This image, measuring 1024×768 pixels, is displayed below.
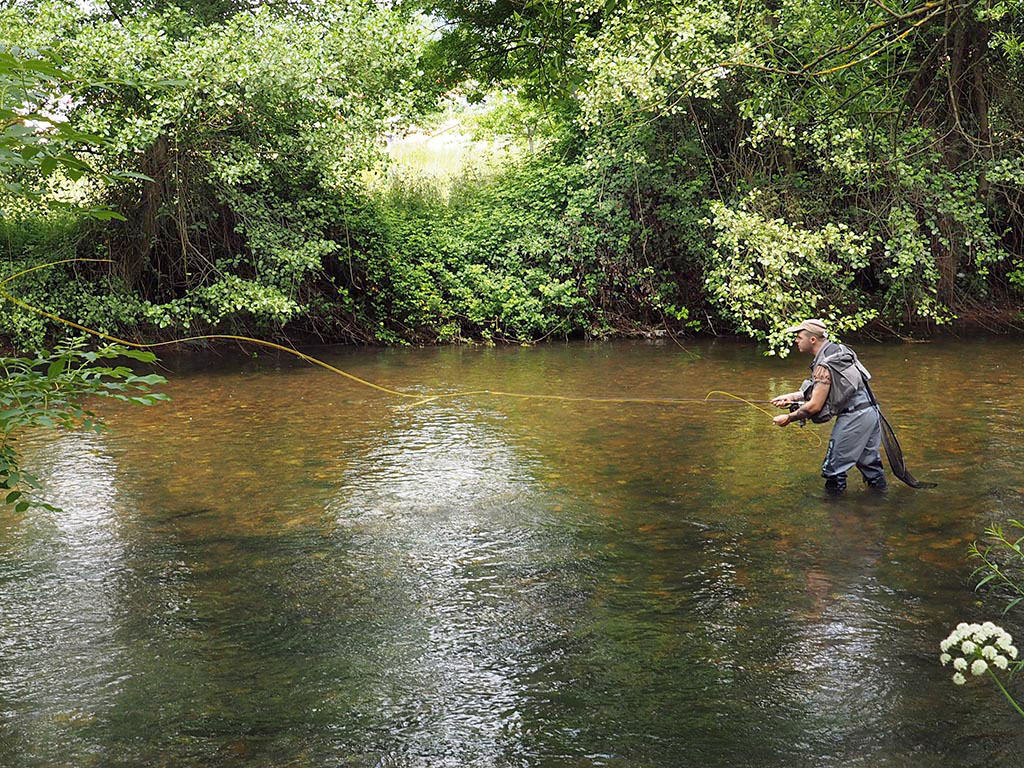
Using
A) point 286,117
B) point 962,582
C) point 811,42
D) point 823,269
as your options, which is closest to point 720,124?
point 823,269

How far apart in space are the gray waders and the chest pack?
2.3 inches

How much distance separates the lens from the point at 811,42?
1240 centimetres

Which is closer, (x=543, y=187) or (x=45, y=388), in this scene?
(x=45, y=388)

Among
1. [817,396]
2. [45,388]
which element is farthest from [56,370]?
[817,396]

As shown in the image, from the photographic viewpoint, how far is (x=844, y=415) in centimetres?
845

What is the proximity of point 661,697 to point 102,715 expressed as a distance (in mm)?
2530

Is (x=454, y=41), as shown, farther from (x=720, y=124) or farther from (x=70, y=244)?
(x=70, y=244)

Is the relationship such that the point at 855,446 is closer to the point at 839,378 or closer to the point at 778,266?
the point at 839,378

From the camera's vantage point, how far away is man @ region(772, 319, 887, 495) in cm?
830

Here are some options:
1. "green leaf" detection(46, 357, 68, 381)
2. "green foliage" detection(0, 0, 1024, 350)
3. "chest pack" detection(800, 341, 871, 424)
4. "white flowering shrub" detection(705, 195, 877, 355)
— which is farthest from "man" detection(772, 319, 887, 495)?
"green leaf" detection(46, 357, 68, 381)

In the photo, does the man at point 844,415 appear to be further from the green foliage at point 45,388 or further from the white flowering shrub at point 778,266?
the green foliage at point 45,388

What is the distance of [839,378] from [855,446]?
0.57 meters

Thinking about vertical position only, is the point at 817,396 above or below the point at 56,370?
below

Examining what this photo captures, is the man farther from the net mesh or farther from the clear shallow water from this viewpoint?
the clear shallow water
